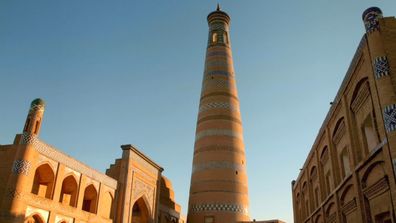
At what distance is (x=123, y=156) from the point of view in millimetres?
14805

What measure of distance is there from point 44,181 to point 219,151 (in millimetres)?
9752

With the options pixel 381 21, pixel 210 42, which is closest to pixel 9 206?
pixel 381 21

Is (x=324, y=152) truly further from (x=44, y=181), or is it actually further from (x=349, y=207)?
(x=44, y=181)

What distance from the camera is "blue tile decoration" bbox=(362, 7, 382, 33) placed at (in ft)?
23.7

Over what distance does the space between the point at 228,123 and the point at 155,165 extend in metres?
5.21

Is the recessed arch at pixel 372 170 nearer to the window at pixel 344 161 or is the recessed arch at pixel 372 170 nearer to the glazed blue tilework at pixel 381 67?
the glazed blue tilework at pixel 381 67

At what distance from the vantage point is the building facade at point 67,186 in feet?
32.9

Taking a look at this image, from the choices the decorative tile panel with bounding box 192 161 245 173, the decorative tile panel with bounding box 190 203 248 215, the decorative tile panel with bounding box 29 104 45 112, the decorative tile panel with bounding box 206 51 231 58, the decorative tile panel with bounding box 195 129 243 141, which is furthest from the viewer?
the decorative tile panel with bounding box 206 51 231 58

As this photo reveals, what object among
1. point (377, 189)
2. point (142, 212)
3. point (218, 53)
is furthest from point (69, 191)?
point (218, 53)

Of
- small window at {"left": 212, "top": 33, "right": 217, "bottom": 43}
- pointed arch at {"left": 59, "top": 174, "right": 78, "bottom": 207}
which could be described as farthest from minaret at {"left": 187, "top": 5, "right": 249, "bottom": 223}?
pointed arch at {"left": 59, "top": 174, "right": 78, "bottom": 207}

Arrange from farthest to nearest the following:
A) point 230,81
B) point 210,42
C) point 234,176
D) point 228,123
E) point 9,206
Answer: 1. point 210,42
2. point 230,81
3. point 228,123
4. point 234,176
5. point 9,206

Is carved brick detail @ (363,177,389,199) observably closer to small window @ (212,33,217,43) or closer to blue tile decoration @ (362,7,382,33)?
blue tile decoration @ (362,7,382,33)

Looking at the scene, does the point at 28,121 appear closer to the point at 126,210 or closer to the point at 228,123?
the point at 126,210

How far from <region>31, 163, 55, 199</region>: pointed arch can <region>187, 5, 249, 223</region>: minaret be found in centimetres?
866
